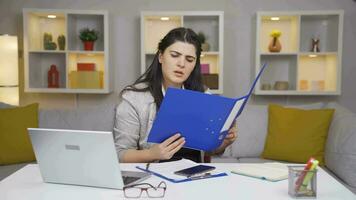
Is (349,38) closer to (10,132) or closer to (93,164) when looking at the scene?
(10,132)

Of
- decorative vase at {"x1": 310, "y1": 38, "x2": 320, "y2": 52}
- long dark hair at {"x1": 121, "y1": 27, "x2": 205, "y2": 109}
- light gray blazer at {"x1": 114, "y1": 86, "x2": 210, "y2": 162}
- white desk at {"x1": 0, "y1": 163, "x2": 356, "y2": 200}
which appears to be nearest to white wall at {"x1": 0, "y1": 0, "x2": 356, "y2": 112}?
decorative vase at {"x1": 310, "y1": 38, "x2": 320, "y2": 52}

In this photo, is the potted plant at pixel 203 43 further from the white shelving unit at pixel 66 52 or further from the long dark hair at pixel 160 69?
the long dark hair at pixel 160 69

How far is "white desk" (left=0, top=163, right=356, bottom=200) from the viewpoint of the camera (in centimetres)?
125

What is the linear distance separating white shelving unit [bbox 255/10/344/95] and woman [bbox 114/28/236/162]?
171cm

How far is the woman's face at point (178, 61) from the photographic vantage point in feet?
6.23

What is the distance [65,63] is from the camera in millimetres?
3818

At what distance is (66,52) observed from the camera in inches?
142

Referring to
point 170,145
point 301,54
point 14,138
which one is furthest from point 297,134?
point 14,138

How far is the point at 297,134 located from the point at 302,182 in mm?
1729

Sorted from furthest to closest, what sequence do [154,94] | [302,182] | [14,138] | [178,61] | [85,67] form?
[85,67] → [14,138] → [154,94] → [178,61] → [302,182]

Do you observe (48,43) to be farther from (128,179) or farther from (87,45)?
(128,179)

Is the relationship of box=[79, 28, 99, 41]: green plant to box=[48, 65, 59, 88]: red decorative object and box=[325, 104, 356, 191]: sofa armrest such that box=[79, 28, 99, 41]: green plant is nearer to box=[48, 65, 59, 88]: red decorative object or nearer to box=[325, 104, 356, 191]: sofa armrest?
box=[48, 65, 59, 88]: red decorative object

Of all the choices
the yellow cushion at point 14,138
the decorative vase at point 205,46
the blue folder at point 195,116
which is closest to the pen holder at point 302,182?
the blue folder at point 195,116

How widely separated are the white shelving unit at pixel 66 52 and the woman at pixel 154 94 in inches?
64.1
